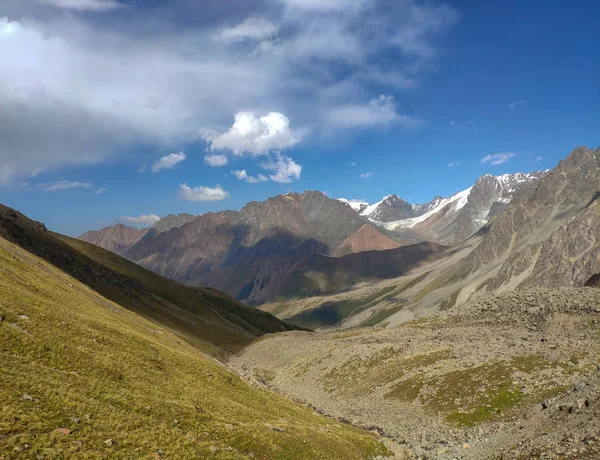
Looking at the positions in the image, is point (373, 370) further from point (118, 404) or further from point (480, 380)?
point (118, 404)

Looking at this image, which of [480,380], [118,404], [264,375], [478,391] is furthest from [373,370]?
[118,404]

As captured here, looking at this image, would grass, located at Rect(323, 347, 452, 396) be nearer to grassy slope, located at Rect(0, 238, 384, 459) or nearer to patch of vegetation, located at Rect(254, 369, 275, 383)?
patch of vegetation, located at Rect(254, 369, 275, 383)

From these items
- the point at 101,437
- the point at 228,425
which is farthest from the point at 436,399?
the point at 101,437

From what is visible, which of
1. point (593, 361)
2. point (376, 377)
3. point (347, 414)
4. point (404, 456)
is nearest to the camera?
point (404, 456)

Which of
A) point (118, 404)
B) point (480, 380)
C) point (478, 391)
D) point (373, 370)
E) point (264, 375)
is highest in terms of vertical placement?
point (480, 380)

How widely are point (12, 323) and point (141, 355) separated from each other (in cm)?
1276

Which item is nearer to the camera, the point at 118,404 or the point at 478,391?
the point at 118,404

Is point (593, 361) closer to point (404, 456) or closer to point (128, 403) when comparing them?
point (404, 456)

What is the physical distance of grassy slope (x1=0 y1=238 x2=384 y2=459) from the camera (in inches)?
860

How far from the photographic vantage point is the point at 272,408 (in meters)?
43.0

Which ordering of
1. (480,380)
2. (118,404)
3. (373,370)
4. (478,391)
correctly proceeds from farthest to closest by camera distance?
(373,370), (480,380), (478,391), (118,404)

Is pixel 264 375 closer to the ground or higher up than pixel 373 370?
closer to the ground

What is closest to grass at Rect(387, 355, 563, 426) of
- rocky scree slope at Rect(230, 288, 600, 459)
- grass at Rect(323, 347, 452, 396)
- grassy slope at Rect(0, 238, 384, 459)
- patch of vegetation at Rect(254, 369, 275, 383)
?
rocky scree slope at Rect(230, 288, 600, 459)

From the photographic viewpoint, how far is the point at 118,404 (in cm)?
2741
